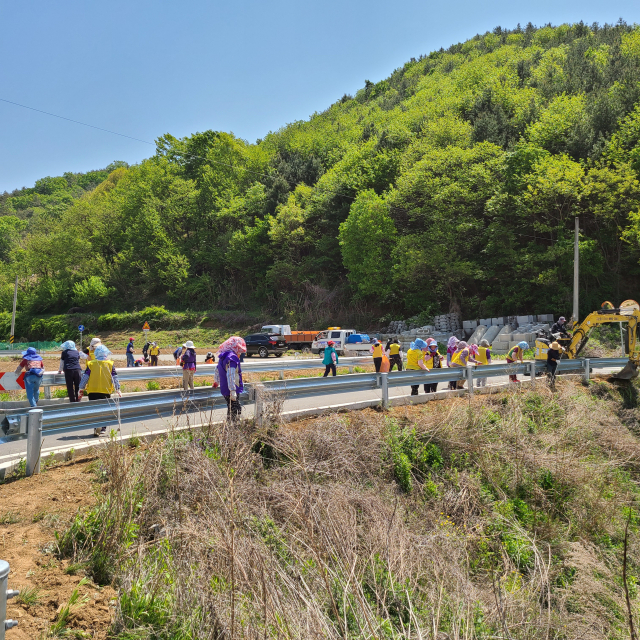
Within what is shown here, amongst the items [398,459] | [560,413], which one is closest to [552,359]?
[560,413]

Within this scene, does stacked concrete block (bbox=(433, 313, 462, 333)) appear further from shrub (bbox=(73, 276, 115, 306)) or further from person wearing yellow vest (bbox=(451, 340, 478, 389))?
shrub (bbox=(73, 276, 115, 306))

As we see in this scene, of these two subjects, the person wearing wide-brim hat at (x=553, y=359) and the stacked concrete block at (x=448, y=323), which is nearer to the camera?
the person wearing wide-brim hat at (x=553, y=359)

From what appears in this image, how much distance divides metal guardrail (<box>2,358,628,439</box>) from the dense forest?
84.6 ft

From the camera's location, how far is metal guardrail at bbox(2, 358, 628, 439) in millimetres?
6066

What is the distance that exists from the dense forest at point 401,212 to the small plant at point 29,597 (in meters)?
33.5

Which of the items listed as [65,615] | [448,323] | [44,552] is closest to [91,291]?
[448,323]

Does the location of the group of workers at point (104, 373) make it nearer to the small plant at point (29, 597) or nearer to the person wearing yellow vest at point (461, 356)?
the small plant at point (29, 597)

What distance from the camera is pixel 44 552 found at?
4.29 m

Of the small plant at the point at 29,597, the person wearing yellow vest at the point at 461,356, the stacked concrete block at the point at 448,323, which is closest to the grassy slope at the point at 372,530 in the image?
the small plant at the point at 29,597

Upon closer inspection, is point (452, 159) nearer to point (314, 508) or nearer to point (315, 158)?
point (315, 158)

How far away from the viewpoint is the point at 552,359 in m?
14.4

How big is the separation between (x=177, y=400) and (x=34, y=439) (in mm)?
2030

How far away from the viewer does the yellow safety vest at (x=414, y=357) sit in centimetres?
1266

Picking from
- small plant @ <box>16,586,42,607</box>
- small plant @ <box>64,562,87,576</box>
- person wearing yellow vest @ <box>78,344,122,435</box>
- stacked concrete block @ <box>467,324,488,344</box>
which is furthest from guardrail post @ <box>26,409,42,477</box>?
stacked concrete block @ <box>467,324,488,344</box>
